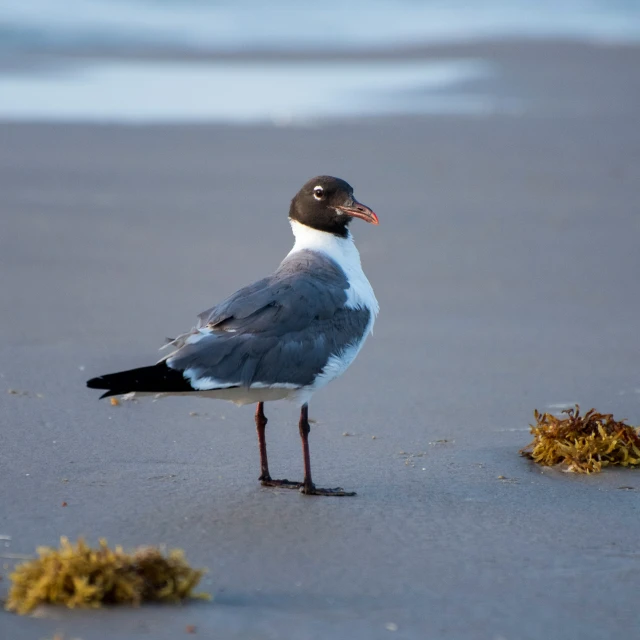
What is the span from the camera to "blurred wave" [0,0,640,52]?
72.1ft

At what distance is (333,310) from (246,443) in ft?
2.74

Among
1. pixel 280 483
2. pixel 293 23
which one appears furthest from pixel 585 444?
pixel 293 23

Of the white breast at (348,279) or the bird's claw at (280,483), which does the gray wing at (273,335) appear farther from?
the bird's claw at (280,483)

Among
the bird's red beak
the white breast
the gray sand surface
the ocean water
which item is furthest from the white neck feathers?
the ocean water

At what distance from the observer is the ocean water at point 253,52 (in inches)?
576

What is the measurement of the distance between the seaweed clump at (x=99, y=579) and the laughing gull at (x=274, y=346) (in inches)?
36.5

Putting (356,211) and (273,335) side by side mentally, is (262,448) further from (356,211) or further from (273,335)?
(356,211)

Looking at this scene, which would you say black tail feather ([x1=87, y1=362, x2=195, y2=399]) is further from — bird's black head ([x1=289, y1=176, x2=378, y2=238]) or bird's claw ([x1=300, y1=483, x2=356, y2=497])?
bird's black head ([x1=289, y1=176, x2=378, y2=238])

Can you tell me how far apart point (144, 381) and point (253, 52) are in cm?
1742

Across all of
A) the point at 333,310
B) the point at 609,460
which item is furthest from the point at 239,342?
the point at 609,460

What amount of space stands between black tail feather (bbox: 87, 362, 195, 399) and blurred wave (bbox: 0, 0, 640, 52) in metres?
17.6

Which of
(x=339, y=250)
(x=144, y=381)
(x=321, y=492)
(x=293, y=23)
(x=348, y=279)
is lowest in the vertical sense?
(x=321, y=492)

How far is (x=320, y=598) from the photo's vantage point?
3.55 meters

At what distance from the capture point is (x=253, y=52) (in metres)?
21.0
